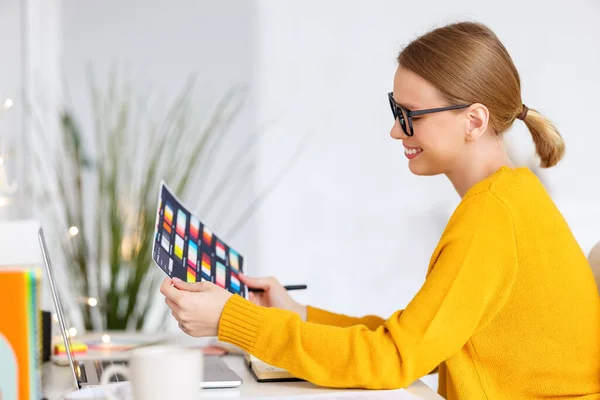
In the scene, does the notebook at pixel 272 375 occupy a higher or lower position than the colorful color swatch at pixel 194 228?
lower

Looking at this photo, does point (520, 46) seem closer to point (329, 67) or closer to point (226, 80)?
point (329, 67)

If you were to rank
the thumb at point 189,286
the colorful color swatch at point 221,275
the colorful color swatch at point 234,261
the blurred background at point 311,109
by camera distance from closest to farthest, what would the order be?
the thumb at point 189,286 → the colorful color swatch at point 221,275 → the colorful color swatch at point 234,261 → the blurred background at point 311,109

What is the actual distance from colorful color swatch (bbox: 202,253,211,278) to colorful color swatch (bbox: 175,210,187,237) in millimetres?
67

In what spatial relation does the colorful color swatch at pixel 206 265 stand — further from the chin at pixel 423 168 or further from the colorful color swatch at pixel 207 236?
the chin at pixel 423 168

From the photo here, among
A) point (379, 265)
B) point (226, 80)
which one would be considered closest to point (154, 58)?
point (226, 80)

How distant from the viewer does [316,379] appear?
41.3 inches

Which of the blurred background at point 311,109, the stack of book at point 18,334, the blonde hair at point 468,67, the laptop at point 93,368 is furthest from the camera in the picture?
the blurred background at point 311,109

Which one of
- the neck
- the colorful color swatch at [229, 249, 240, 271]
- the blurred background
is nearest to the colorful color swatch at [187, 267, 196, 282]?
the colorful color swatch at [229, 249, 240, 271]

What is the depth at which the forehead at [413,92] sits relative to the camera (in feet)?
4.03

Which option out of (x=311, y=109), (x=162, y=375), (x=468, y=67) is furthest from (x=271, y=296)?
(x=311, y=109)

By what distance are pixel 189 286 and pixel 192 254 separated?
0.14 metres

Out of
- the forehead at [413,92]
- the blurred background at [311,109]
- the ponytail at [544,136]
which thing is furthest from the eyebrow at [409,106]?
the blurred background at [311,109]

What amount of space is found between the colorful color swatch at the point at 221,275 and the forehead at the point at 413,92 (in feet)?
1.46

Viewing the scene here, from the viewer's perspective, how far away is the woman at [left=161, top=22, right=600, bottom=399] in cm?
105
